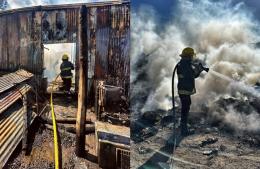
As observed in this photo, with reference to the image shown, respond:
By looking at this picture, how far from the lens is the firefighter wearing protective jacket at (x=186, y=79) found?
8.90ft

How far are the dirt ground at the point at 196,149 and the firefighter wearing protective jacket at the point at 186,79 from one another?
0.10 meters

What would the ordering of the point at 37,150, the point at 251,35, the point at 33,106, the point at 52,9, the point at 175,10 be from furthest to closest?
the point at 52,9
the point at 33,106
the point at 37,150
the point at 175,10
the point at 251,35

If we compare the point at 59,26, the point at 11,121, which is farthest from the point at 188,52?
the point at 59,26

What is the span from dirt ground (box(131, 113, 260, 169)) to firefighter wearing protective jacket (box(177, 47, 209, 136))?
0.10 metres

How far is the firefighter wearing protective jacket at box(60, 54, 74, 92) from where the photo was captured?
5.32m

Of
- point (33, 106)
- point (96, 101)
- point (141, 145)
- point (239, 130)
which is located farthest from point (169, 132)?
point (33, 106)

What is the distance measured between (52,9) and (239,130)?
13.5 feet

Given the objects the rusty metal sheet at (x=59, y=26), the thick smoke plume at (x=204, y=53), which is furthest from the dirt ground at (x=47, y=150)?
the thick smoke plume at (x=204, y=53)

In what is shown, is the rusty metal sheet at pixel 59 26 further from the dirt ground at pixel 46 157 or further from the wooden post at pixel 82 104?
the dirt ground at pixel 46 157

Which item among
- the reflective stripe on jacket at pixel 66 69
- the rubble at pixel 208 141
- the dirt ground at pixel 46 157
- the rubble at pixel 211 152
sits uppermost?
the reflective stripe on jacket at pixel 66 69

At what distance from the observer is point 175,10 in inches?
109

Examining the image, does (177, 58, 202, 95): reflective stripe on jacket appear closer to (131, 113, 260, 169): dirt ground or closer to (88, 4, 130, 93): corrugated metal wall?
(131, 113, 260, 169): dirt ground

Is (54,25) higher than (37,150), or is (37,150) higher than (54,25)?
(54,25)

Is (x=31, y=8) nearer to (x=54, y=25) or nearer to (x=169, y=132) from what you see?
(x=54, y=25)
